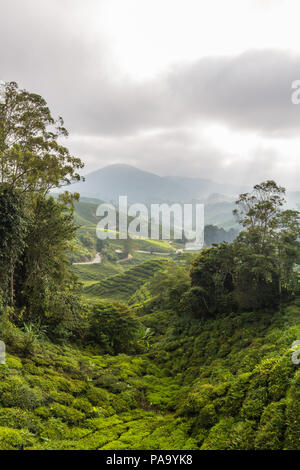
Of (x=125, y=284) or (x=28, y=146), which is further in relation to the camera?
(x=125, y=284)

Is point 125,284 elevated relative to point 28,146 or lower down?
lower down

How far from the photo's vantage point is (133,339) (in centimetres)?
2227

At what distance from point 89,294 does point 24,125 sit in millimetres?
52299

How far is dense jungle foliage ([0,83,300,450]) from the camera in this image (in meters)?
8.12

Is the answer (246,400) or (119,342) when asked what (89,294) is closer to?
(119,342)

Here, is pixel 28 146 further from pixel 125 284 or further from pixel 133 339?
pixel 125 284

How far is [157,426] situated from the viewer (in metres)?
9.88

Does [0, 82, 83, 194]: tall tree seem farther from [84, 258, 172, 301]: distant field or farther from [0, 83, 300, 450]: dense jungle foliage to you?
[84, 258, 172, 301]: distant field

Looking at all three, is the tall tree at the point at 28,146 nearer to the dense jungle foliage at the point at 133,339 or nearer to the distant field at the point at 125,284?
the dense jungle foliage at the point at 133,339

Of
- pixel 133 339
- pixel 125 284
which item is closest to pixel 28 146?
pixel 133 339

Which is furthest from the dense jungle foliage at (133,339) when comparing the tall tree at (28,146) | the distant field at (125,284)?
the distant field at (125,284)

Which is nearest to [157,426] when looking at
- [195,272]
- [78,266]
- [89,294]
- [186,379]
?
[186,379]

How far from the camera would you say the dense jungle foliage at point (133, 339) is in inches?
320

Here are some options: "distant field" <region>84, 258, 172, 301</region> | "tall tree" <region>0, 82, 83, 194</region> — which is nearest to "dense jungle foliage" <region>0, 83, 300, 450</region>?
"tall tree" <region>0, 82, 83, 194</region>
